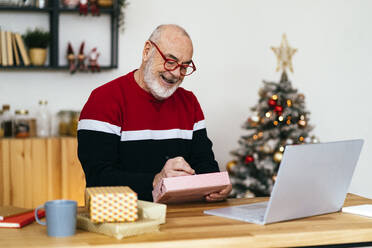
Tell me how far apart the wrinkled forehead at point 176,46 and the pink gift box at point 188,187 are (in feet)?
1.98

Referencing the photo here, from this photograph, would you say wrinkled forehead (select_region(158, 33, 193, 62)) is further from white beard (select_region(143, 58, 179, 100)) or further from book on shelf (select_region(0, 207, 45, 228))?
book on shelf (select_region(0, 207, 45, 228))

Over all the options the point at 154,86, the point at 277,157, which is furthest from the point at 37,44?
the point at 277,157

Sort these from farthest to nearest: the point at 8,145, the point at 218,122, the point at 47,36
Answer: the point at 218,122 → the point at 47,36 → the point at 8,145

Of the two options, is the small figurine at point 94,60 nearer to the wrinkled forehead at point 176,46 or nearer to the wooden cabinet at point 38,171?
the wooden cabinet at point 38,171

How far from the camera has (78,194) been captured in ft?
12.3

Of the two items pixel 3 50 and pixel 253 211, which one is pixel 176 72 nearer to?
pixel 253 211

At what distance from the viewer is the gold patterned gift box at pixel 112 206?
1.34 metres

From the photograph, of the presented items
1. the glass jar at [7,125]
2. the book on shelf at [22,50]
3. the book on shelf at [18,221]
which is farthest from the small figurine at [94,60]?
the book on shelf at [18,221]

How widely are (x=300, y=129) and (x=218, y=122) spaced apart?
0.75 meters

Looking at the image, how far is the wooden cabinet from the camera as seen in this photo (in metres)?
3.59

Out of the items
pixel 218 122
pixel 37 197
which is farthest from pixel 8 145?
pixel 218 122

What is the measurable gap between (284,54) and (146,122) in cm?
258

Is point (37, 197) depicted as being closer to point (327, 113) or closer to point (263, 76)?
point (263, 76)

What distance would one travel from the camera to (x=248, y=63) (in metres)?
4.44
